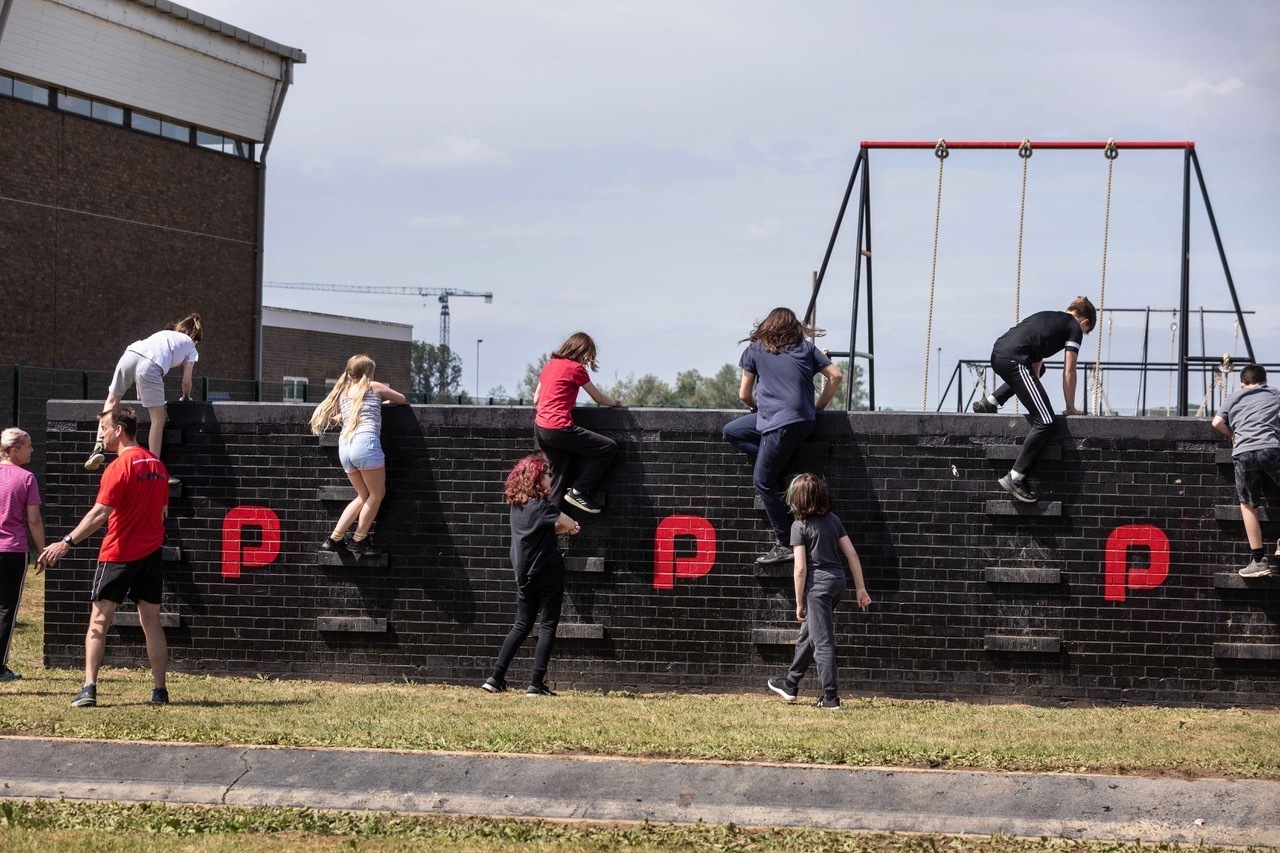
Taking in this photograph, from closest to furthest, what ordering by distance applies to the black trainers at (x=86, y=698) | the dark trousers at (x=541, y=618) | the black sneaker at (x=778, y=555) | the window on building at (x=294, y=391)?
the black trainers at (x=86, y=698) < the dark trousers at (x=541, y=618) < the black sneaker at (x=778, y=555) < the window on building at (x=294, y=391)

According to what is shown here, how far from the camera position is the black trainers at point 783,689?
9742mm

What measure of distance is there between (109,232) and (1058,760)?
2495cm

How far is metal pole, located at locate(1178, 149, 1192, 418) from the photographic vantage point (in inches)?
423

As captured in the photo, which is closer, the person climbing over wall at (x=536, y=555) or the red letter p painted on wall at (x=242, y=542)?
the person climbing over wall at (x=536, y=555)

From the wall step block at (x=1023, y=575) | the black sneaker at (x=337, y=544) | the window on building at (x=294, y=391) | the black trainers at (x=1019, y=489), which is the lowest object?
the wall step block at (x=1023, y=575)

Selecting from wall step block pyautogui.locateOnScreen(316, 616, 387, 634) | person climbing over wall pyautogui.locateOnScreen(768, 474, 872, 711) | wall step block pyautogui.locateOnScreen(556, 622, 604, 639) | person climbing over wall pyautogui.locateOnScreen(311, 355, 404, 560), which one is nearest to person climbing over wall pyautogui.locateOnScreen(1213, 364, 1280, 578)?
person climbing over wall pyautogui.locateOnScreen(768, 474, 872, 711)

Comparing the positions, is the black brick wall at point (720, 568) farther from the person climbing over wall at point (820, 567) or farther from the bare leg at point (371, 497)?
the person climbing over wall at point (820, 567)

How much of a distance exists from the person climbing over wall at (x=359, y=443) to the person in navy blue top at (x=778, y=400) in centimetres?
261

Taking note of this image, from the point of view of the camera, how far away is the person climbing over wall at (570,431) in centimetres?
1023

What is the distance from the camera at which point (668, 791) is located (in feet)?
22.3

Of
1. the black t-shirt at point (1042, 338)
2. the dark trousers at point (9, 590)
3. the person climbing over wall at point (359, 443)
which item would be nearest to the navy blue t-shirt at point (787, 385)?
the black t-shirt at point (1042, 338)

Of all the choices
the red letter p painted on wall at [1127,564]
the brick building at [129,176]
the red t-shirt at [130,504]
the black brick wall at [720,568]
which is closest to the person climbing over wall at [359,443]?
the black brick wall at [720,568]

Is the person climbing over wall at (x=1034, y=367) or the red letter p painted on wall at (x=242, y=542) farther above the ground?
the person climbing over wall at (x=1034, y=367)

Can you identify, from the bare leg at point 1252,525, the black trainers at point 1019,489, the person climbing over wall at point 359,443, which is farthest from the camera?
the person climbing over wall at point 359,443
